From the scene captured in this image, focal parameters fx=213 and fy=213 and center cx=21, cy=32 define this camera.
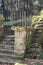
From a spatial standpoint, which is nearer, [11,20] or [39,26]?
[39,26]

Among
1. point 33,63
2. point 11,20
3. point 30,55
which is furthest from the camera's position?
point 11,20

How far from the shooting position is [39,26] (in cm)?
1159

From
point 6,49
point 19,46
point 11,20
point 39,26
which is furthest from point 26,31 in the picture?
point 11,20

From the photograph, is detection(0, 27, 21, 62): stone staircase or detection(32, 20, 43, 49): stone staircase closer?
detection(0, 27, 21, 62): stone staircase

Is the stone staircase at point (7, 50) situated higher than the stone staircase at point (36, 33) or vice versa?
the stone staircase at point (36, 33)

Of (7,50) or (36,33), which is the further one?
(36,33)

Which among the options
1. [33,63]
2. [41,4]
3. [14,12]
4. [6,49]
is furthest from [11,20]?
[33,63]

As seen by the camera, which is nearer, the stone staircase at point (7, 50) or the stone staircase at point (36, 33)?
the stone staircase at point (7, 50)

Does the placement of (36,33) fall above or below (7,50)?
above

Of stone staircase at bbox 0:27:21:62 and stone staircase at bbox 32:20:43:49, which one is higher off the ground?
stone staircase at bbox 32:20:43:49

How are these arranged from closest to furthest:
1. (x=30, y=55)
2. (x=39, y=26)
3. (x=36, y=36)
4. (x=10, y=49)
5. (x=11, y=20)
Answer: (x=30, y=55) < (x=10, y=49) < (x=36, y=36) < (x=39, y=26) < (x=11, y=20)

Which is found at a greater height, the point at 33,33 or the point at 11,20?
the point at 33,33

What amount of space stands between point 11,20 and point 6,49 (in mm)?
6707

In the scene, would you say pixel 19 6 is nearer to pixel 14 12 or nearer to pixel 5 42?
pixel 14 12
